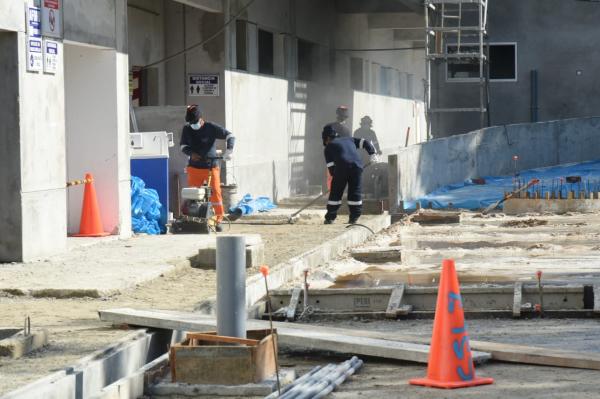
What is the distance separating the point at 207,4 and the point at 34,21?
874 cm

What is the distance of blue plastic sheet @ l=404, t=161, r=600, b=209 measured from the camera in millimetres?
24938

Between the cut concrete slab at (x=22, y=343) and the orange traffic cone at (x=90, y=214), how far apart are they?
A: 8.07 meters

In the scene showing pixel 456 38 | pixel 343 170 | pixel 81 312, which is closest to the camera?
pixel 81 312

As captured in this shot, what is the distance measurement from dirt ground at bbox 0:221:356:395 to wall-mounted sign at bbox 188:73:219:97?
7494 mm

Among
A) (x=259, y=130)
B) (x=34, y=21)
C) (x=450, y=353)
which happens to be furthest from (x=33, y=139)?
(x=259, y=130)

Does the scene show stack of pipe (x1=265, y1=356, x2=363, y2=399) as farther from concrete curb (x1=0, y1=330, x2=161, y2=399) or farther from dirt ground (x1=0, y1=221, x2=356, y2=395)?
dirt ground (x1=0, y1=221, x2=356, y2=395)

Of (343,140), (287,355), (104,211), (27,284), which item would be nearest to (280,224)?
(343,140)

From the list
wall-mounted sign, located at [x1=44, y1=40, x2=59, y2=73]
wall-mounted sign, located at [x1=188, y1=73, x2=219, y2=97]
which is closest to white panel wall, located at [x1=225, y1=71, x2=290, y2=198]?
wall-mounted sign, located at [x1=188, y1=73, x2=219, y2=97]

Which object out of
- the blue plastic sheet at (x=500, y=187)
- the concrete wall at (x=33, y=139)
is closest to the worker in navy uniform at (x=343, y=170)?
the blue plastic sheet at (x=500, y=187)

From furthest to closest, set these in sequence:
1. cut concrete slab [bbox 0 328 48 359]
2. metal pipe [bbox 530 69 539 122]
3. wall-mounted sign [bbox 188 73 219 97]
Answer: metal pipe [bbox 530 69 539 122], wall-mounted sign [bbox 188 73 219 97], cut concrete slab [bbox 0 328 48 359]

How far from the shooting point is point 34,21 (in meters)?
15.4

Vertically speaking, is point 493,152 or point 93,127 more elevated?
point 93,127

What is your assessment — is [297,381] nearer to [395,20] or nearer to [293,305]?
[293,305]

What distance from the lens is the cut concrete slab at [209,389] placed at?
8.62 meters
